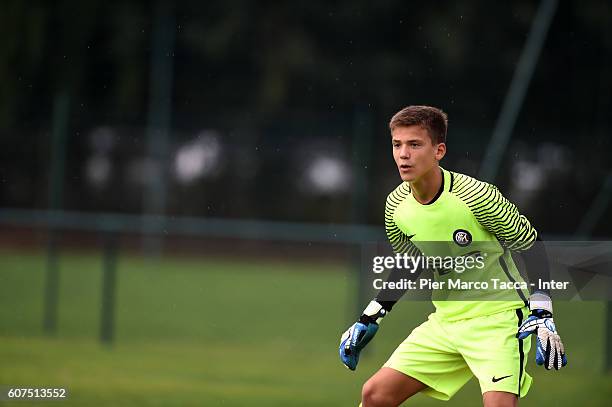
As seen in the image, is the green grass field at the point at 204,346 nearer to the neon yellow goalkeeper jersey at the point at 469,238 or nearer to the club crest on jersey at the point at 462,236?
the neon yellow goalkeeper jersey at the point at 469,238

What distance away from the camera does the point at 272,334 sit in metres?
10.9

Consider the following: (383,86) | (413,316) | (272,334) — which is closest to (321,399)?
(413,316)

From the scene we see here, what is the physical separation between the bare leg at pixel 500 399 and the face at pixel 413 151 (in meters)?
0.96

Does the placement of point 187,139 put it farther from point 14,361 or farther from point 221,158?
point 14,361

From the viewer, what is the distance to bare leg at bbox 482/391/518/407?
14.5ft

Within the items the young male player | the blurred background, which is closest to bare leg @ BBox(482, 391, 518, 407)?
the young male player

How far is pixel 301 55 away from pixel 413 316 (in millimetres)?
13902

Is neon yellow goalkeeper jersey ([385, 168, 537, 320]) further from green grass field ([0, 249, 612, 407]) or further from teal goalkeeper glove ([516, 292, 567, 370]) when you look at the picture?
green grass field ([0, 249, 612, 407])

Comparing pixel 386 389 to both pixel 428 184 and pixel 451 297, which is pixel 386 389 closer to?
pixel 451 297

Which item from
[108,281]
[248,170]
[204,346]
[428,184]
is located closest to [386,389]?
[428,184]

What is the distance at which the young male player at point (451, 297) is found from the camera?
4570 millimetres

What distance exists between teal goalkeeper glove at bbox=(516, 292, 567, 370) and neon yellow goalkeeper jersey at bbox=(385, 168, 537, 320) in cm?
28

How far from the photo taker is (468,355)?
4691 mm

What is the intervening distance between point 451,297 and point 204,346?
5.23m
